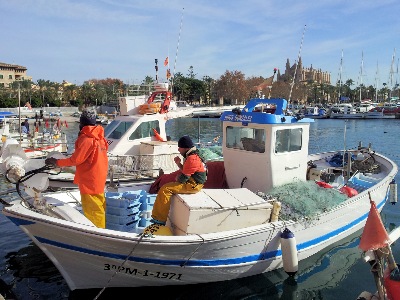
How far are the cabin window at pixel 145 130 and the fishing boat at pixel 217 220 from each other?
4991 millimetres

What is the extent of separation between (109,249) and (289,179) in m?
4.25

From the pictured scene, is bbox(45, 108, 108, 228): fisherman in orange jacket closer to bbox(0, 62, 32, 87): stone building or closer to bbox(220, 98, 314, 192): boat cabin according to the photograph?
bbox(220, 98, 314, 192): boat cabin

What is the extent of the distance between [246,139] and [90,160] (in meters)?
3.57

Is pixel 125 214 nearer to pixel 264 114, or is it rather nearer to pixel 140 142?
pixel 264 114

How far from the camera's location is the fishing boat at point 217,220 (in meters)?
6.07

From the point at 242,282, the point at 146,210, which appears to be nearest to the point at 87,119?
the point at 146,210

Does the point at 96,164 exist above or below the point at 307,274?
above

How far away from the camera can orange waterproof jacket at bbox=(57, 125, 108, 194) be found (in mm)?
6172

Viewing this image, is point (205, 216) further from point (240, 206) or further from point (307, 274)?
point (307, 274)

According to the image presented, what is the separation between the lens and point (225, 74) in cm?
9475

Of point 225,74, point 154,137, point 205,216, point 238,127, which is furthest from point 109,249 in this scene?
point 225,74

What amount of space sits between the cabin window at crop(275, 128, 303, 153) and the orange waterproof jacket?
368 cm

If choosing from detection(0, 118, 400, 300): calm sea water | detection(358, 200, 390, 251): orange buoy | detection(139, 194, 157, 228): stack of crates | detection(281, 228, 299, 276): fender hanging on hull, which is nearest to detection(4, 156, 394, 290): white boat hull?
detection(281, 228, 299, 276): fender hanging on hull

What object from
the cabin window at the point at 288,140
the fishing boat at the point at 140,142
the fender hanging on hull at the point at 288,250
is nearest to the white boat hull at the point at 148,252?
the fender hanging on hull at the point at 288,250
